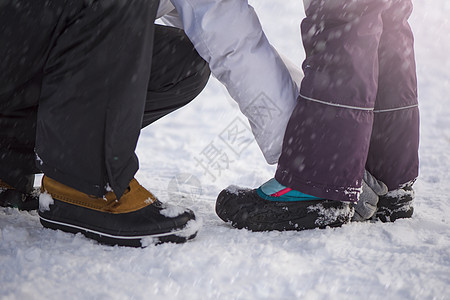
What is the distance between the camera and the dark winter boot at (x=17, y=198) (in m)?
1.54

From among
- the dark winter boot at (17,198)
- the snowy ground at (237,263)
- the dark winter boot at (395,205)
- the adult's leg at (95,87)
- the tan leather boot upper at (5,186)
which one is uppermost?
the adult's leg at (95,87)

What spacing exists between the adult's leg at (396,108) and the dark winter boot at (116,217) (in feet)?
2.44

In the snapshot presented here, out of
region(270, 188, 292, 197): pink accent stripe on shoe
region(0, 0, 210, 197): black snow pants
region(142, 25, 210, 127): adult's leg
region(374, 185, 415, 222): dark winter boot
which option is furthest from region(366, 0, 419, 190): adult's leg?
region(0, 0, 210, 197): black snow pants

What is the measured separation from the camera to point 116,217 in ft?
4.09

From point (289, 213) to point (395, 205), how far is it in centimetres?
42

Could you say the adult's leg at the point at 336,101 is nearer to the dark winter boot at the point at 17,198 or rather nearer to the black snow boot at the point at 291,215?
the black snow boot at the point at 291,215

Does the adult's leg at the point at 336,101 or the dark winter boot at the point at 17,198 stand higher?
the adult's leg at the point at 336,101

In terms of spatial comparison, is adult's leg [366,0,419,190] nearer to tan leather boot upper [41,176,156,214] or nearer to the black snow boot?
the black snow boot

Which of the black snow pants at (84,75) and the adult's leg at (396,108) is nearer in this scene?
the black snow pants at (84,75)

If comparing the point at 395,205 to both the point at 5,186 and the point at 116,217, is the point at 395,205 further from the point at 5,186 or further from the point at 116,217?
the point at 5,186

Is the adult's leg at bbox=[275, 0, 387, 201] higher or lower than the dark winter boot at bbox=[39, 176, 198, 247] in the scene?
higher

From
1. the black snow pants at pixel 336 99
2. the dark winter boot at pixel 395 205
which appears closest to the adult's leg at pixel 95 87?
the black snow pants at pixel 336 99

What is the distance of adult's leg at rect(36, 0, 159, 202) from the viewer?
117 cm

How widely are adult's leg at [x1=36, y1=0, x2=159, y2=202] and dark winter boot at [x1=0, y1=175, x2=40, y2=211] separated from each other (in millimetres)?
441
